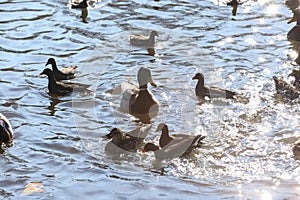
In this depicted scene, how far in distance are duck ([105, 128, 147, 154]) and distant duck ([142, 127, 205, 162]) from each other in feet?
1.03

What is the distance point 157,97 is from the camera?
37.1 ft

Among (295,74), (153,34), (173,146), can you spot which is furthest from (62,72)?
(295,74)

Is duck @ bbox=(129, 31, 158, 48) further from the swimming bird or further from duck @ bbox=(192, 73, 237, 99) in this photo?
duck @ bbox=(192, 73, 237, 99)

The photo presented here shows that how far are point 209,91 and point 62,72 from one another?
2.63 meters

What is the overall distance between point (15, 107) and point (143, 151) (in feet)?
8.99

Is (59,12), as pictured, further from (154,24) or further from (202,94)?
(202,94)

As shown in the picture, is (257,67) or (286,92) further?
(257,67)

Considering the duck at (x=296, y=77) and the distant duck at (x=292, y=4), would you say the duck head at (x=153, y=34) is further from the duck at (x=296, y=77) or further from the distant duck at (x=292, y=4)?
the distant duck at (x=292, y=4)

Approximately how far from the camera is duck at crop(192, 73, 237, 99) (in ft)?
35.9

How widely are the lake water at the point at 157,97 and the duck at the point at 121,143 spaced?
14 cm

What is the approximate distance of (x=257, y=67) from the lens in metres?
12.1

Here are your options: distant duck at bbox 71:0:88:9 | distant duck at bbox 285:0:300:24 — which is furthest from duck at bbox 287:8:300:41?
distant duck at bbox 71:0:88:9

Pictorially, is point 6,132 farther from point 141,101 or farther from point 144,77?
point 144,77

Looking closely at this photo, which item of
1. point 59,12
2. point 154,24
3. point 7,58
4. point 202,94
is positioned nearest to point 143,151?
point 202,94
